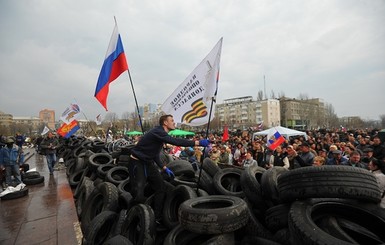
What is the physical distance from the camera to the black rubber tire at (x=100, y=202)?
4.87 metres

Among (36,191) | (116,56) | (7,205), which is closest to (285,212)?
(116,56)

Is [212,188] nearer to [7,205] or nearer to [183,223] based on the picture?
[183,223]

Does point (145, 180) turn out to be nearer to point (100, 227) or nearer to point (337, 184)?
point (100, 227)

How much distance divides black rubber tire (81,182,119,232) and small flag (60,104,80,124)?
11790 mm

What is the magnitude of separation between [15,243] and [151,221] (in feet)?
8.82

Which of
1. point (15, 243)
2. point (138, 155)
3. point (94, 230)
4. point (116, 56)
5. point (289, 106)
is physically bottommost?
point (15, 243)

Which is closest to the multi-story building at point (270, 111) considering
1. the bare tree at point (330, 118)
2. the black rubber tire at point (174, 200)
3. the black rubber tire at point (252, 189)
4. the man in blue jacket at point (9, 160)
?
the bare tree at point (330, 118)

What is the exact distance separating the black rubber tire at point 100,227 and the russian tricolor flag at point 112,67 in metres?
3.07

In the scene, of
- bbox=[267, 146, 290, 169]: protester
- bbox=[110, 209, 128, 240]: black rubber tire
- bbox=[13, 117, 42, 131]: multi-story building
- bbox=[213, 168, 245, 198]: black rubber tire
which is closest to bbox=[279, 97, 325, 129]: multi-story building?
bbox=[267, 146, 290, 169]: protester

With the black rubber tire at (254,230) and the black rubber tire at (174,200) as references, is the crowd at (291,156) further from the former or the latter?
the black rubber tire at (254,230)

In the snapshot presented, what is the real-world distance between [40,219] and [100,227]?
2.37 metres

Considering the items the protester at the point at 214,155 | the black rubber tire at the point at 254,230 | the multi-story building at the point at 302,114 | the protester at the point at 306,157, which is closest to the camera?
the black rubber tire at the point at 254,230

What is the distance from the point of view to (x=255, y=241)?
11.2ft

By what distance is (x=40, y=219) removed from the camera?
17.7 ft
